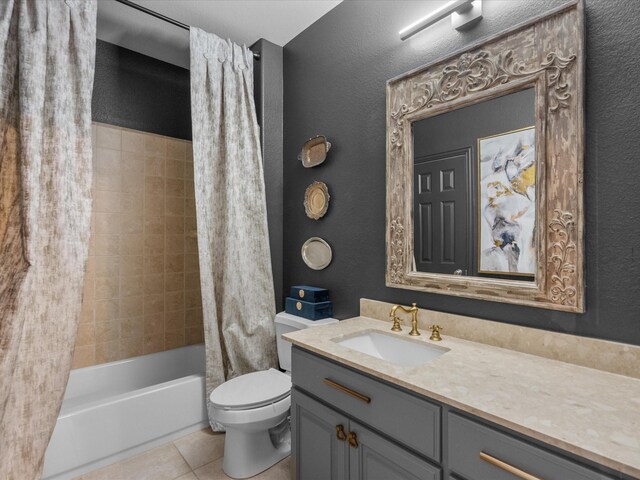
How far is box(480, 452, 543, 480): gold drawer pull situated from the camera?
0.82m

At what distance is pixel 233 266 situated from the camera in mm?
2266

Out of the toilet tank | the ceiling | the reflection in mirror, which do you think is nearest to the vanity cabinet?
the toilet tank

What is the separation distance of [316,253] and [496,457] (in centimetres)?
154

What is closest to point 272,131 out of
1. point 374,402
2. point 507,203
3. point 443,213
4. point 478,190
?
point 443,213

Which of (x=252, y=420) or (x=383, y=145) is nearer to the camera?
(x=252, y=420)

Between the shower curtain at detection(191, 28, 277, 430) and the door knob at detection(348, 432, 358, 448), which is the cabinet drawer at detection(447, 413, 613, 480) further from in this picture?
the shower curtain at detection(191, 28, 277, 430)

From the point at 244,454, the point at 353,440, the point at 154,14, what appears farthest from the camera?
the point at 154,14

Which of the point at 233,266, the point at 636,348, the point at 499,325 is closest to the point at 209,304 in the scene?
the point at 233,266

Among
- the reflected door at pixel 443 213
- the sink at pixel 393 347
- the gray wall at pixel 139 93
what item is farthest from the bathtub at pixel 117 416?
the gray wall at pixel 139 93

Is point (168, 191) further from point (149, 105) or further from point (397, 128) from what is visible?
point (397, 128)

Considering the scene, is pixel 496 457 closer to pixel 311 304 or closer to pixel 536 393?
pixel 536 393

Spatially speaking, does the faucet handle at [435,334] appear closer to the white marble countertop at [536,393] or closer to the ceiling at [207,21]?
the white marble countertop at [536,393]

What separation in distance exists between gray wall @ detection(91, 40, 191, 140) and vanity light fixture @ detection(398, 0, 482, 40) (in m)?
2.00

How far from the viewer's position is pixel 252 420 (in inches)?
67.4
